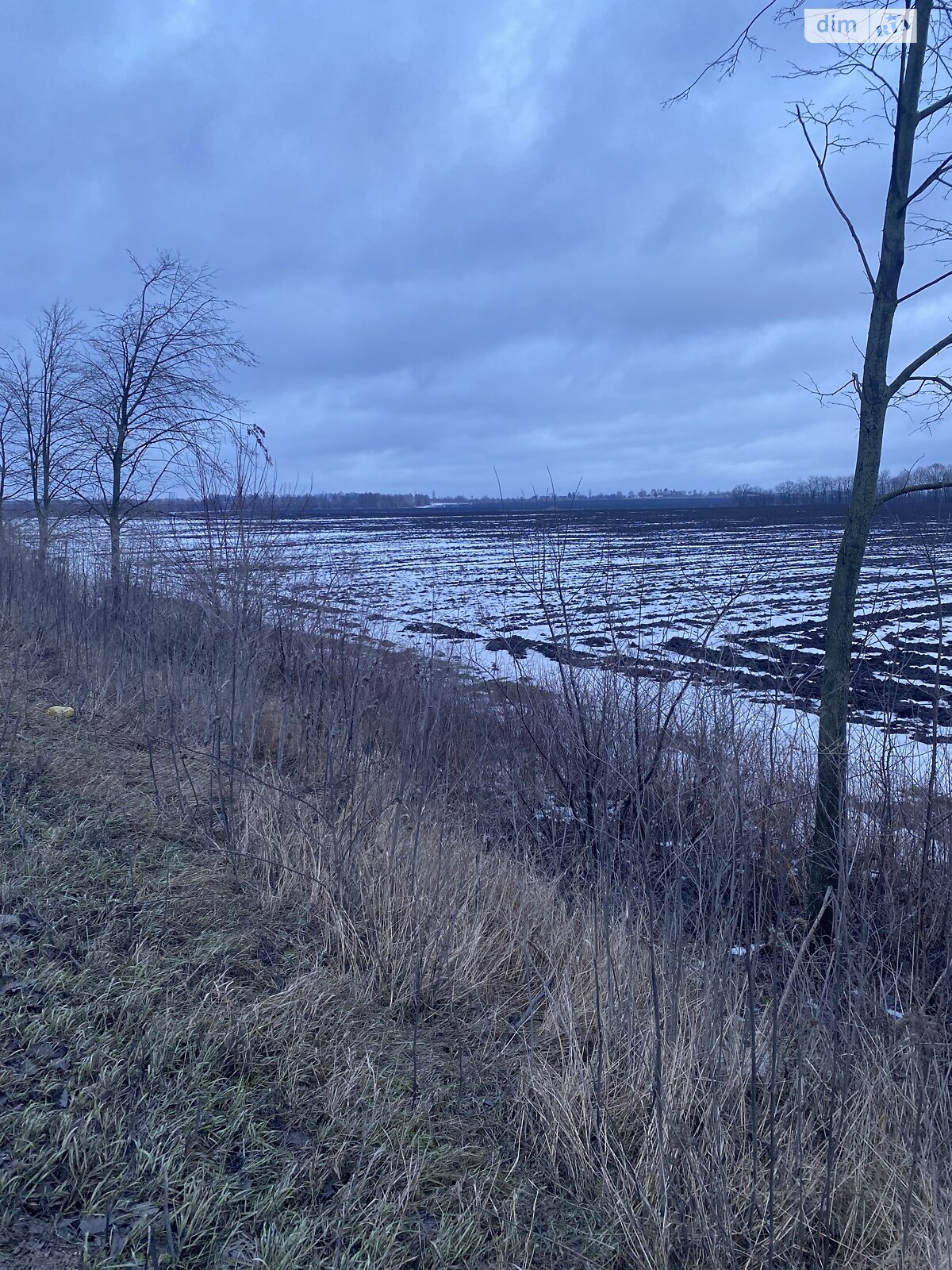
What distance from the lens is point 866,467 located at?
5102 mm

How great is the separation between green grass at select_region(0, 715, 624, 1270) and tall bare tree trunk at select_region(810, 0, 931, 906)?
2659 mm

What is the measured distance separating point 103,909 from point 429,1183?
2.24 m

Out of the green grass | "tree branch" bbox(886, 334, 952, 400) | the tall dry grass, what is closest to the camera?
the green grass

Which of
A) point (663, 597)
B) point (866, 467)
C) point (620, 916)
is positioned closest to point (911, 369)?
point (866, 467)

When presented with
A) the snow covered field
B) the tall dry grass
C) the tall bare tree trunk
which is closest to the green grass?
the tall dry grass

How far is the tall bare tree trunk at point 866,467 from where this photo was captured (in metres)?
4.95

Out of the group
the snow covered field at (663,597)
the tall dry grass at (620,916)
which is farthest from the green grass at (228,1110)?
the snow covered field at (663,597)

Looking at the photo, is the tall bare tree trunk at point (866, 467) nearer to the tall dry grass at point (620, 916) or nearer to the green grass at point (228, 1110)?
the tall dry grass at point (620, 916)

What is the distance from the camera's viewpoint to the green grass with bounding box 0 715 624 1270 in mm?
2529

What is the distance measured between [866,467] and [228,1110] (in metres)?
4.71

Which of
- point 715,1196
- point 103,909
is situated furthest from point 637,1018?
point 103,909

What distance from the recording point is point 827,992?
3016mm

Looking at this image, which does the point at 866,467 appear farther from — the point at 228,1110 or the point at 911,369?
the point at 228,1110

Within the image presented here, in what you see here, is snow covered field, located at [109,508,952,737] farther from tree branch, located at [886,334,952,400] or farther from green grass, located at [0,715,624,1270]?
green grass, located at [0,715,624,1270]
